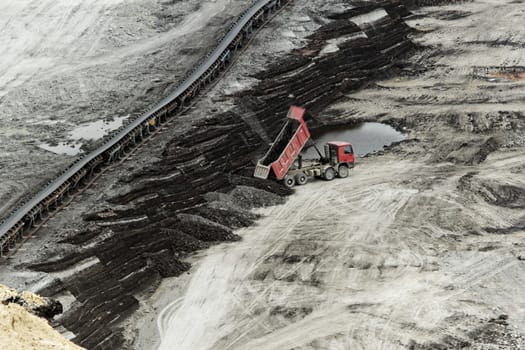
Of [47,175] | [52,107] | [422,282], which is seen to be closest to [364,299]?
[422,282]

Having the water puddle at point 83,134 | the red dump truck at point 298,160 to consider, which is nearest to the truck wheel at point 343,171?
the red dump truck at point 298,160

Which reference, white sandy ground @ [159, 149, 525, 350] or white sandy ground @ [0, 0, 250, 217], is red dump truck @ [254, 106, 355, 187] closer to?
white sandy ground @ [159, 149, 525, 350]

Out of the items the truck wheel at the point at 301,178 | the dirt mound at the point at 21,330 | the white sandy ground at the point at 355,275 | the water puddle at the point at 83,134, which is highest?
the dirt mound at the point at 21,330

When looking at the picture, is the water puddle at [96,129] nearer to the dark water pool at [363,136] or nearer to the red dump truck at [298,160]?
the red dump truck at [298,160]

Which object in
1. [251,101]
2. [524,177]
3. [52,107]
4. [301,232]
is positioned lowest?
[524,177]

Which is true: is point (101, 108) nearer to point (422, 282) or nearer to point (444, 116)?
point (444, 116)

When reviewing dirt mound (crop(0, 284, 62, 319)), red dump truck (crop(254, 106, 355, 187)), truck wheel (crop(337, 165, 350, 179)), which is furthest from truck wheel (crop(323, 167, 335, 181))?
dirt mound (crop(0, 284, 62, 319))
